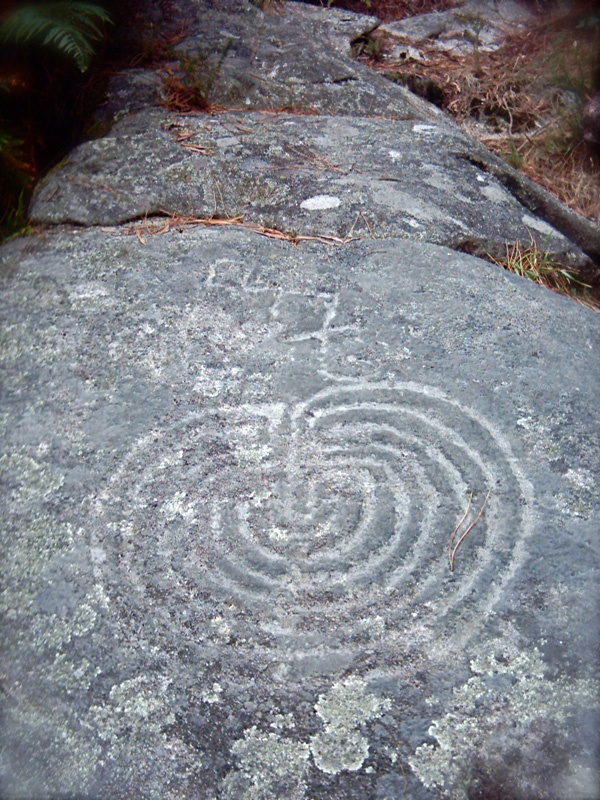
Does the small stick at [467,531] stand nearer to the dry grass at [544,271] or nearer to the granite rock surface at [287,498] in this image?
the granite rock surface at [287,498]

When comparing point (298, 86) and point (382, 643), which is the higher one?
point (298, 86)

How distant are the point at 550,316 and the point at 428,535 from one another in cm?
98

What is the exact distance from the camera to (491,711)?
4.75ft

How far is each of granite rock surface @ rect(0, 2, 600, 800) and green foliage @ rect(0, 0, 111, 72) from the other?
434mm

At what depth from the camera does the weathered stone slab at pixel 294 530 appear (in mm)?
1414

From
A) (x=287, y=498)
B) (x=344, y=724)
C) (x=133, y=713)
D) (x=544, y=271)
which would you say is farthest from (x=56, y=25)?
(x=344, y=724)

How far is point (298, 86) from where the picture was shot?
12.2 feet

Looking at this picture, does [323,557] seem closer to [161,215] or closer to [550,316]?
[550,316]

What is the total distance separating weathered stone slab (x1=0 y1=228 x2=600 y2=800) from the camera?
1.41 metres

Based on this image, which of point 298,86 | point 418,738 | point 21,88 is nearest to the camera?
point 418,738

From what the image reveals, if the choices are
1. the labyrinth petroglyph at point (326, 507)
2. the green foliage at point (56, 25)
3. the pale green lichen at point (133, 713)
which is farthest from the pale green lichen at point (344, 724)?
the green foliage at point (56, 25)

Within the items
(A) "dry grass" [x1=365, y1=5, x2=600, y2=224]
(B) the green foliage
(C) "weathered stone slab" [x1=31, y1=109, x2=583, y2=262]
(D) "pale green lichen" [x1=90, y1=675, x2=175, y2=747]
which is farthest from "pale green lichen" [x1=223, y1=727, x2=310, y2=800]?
(A) "dry grass" [x1=365, y1=5, x2=600, y2=224]

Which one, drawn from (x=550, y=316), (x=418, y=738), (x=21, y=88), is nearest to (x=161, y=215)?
(x=21, y=88)

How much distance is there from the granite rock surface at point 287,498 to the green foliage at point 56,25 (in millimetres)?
434
